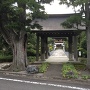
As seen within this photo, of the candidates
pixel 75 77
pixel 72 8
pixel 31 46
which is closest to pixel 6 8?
pixel 72 8

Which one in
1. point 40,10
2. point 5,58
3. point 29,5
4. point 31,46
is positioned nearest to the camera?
point 29,5

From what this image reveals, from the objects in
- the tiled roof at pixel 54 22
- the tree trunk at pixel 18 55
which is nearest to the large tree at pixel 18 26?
the tree trunk at pixel 18 55

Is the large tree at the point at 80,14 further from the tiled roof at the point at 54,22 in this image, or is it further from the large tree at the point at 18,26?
the tiled roof at the point at 54,22

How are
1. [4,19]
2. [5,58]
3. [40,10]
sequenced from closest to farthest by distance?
[40,10]
[4,19]
[5,58]

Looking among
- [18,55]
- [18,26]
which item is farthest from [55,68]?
[18,26]

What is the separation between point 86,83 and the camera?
9.85 meters

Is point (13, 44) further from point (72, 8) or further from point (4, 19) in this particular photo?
point (72, 8)

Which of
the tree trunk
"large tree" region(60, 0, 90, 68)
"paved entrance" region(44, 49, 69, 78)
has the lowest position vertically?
"paved entrance" region(44, 49, 69, 78)

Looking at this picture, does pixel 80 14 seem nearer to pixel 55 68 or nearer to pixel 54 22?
pixel 55 68

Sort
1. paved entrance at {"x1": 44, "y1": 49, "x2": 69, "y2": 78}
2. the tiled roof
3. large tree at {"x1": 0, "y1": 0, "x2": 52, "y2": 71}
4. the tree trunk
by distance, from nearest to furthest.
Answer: paved entrance at {"x1": 44, "y1": 49, "x2": 69, "y2": 78} → large tree at {"x1": 0, "y1": 0, "x2": 52, "y2": 71} → the tree trunk → the tiled roof

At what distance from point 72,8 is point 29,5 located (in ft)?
10.0

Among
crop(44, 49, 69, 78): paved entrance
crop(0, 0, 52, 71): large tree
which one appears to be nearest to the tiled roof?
crop(44, 49, 69, 78): paved entrance

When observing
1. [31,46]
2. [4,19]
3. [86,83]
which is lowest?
[86,83]

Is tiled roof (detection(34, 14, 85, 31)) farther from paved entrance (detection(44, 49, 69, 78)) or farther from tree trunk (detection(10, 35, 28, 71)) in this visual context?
tree trunk (detection(10, 35, 28, 71))
